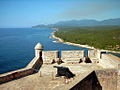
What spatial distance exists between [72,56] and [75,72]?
1.73 metres

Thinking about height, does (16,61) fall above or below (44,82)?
below

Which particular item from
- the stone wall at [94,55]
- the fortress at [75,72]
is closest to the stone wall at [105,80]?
the fortress at [75,72]

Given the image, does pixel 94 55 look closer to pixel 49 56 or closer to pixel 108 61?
pixel 108 61

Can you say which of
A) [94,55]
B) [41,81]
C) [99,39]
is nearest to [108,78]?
[41,81]

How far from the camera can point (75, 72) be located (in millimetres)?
9672

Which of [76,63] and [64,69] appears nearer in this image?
[64,69]

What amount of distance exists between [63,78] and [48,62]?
2776 mm

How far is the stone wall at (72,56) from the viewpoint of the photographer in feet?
36.7

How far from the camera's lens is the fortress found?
7180 millimetres

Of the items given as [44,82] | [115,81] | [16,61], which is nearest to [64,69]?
[44,82]

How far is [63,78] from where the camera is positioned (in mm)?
8609

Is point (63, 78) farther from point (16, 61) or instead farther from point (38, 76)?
point (16, 61)

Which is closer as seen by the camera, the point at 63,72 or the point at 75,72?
the point at 63,72

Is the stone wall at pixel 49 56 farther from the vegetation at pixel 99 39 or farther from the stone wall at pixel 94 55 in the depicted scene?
the vegetation at pixel 99 39
